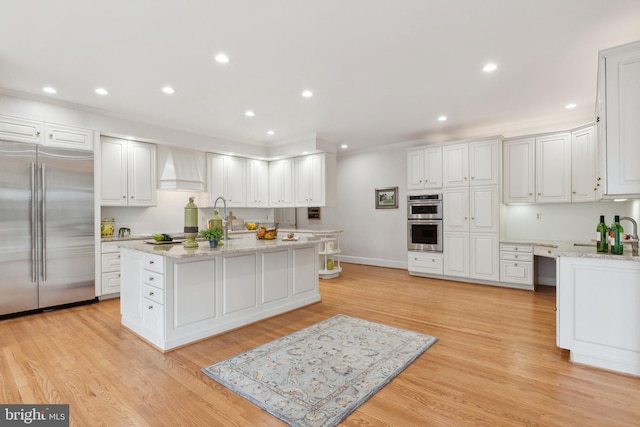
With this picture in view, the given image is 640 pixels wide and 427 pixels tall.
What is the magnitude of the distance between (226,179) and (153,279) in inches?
147

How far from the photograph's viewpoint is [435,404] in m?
2.05

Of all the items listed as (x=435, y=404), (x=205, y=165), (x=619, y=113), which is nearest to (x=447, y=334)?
(x=435, y=404)

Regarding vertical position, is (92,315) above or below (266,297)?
below

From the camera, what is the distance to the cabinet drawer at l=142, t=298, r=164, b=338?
292cm

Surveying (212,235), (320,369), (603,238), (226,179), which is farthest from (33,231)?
(603,238)

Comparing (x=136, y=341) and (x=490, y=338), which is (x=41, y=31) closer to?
(x=136, y=341)

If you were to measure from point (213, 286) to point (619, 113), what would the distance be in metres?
3.82

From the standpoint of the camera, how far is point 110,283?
468 centimetres

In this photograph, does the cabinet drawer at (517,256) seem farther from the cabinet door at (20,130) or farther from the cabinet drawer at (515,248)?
the cabinet door at (20,130)

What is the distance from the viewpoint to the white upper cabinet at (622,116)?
2422 mm

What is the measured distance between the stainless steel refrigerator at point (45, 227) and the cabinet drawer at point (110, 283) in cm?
14

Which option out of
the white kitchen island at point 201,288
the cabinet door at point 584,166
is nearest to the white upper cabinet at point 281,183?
the white kitchen island at point 201,288

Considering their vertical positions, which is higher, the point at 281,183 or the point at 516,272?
the point at 281,183

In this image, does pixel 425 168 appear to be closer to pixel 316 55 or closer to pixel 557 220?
pixel 557 220
